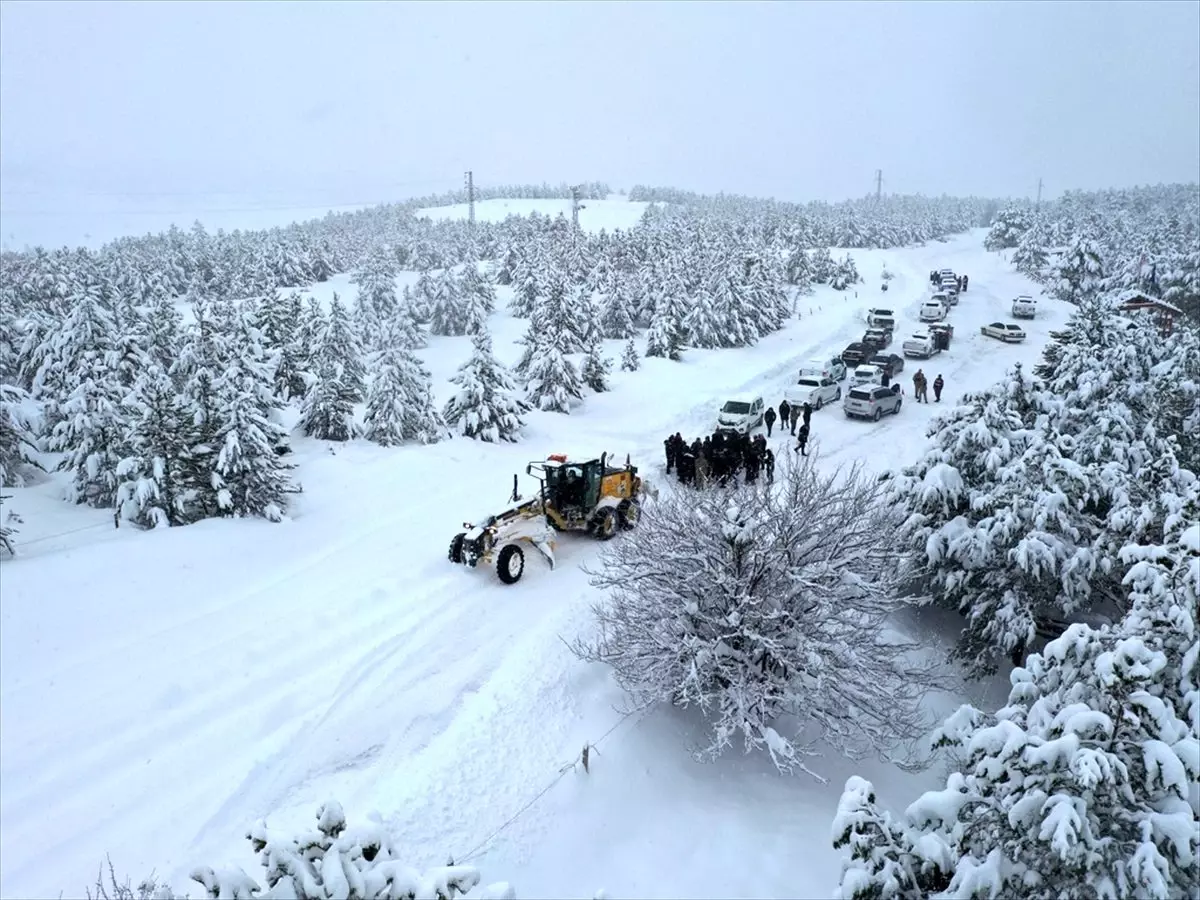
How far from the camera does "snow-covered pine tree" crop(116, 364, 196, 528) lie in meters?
16.7

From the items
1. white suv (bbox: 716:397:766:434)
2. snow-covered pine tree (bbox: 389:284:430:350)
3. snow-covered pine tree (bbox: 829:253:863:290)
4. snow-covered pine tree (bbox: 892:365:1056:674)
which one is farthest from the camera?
snow-covered pine tree (bbox: 829:253:863:290)

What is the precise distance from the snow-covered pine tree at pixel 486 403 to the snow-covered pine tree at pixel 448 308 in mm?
29967

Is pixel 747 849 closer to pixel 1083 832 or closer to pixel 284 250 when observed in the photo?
pixel 1083 832

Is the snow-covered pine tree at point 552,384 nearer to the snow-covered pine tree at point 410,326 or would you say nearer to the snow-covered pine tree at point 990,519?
the snow-covered pine tree at point 410,326

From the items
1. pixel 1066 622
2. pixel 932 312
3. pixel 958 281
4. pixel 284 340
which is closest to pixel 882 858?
pixel 1066 622

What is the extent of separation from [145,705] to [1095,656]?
11.8 m

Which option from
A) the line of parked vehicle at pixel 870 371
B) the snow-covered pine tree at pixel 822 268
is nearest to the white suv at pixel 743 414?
the line of parked vehicle at pixel 870 371

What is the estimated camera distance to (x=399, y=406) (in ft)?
84.2

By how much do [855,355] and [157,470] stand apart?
30.7 metres

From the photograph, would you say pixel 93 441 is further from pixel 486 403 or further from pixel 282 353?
pixel 486 403

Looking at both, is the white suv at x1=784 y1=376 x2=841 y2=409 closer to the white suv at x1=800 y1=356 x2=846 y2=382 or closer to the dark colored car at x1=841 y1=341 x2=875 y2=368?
the white suv at x1=800 y1=356 x2=846 y2=382

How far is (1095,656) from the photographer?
5.78 meters

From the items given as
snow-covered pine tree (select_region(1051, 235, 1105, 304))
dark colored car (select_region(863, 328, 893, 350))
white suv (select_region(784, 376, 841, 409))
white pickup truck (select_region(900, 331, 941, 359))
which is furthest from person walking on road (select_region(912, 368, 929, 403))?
snow-covered pine tree (select_region(1051, 235, 1105, 304))

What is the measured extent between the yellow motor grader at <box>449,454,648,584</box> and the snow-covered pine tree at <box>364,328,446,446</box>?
996 cm
